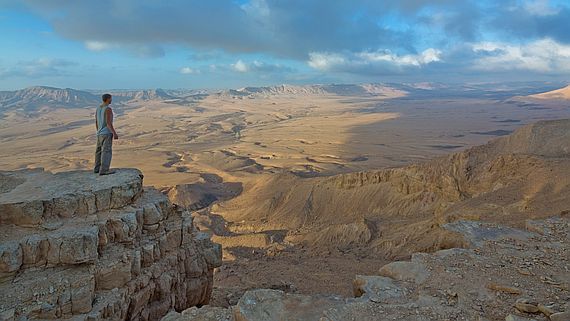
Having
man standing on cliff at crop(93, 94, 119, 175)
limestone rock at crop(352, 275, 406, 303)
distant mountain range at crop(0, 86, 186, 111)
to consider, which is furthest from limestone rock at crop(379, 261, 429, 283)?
distant mountain range at crop(0, 86, 186, 111)

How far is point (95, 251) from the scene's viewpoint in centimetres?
693

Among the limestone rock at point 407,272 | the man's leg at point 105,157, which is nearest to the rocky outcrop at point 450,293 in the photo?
the limestone rock at point 407,272

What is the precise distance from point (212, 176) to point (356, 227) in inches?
812

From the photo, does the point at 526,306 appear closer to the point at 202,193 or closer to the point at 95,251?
the point at 95,251

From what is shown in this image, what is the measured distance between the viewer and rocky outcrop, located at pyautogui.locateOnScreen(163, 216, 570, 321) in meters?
5.46

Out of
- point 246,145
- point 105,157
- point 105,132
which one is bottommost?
point 246,145

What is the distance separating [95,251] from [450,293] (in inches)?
228

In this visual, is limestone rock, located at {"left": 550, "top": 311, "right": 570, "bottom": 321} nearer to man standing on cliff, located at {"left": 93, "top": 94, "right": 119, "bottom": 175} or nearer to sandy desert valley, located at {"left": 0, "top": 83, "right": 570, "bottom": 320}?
sandy desert valley, located at {"left": 0, "top": 83, "right": 570, "bottom": 320}

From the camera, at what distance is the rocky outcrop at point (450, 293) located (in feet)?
17.9

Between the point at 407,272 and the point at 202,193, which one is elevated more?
the point at 407,272

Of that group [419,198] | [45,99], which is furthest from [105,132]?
[45,99]

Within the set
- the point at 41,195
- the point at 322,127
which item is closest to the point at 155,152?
the point at 322,127

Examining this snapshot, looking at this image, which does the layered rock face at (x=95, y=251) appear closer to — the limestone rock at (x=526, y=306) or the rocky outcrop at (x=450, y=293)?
the rocky outcrop at (x=450, y=293)

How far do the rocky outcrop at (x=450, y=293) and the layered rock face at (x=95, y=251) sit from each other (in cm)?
153
